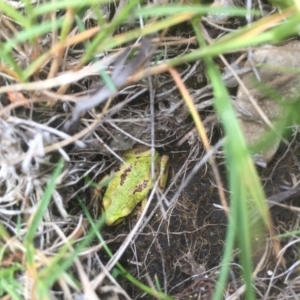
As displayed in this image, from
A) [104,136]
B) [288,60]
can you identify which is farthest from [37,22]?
[288,60]

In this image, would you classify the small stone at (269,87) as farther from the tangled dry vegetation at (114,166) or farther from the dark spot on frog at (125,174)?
the dark spot on frog at (125,174)

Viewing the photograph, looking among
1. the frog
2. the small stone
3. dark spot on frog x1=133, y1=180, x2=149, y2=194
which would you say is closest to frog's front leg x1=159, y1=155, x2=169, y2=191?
the frog

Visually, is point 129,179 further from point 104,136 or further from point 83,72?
point 83,72

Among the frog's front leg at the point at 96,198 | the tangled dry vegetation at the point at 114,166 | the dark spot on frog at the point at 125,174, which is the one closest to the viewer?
the tangled dry vegetation at the point at 114,166

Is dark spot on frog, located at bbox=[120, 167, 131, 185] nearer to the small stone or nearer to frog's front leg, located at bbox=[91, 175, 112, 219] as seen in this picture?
frog's front leg, located at bbox=[91, 175, 112, 219]

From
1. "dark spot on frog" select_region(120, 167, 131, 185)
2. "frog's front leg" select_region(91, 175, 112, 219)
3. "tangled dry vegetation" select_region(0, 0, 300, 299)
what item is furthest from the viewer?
"dark spot on frog" select_region(120, 167, 131, 185)

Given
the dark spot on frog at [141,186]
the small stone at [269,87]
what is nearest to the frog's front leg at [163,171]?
the dark spot on frog at [141,186]

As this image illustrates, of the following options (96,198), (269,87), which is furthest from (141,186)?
(269,87)

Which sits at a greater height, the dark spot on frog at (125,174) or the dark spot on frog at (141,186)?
the dark spot on frog at (125,174)
